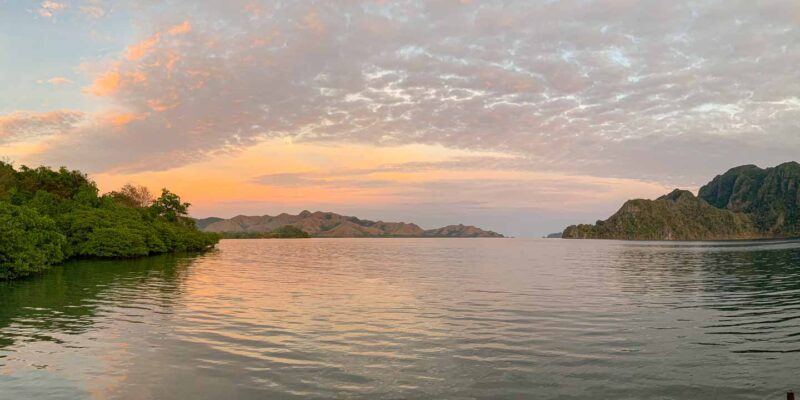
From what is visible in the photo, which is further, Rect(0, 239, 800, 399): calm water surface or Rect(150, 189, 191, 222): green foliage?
Rect(150, 189, 191, 222): green foliage

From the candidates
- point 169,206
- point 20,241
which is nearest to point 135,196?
point 169,206

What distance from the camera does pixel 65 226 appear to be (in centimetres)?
9412

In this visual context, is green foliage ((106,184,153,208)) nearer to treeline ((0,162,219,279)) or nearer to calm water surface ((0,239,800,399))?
treeline ((0,162,219,279))

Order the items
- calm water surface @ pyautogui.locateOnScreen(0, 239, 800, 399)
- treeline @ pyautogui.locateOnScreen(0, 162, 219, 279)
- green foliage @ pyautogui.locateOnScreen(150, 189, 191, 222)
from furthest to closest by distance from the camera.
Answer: green foliage @ pyautogui.locateOnScreen(150, 189, 191, 222)
treeline @ pyautogui.locateOnScreen(0, 162, 219, 279)
calm water surface @ pyautogui.locateOnScreen(0, 239, 800, 399)

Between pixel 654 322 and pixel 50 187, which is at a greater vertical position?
pixel 50 187

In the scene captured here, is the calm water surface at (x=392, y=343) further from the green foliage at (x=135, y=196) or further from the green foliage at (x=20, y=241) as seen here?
the green foliage at (x=135, y=196)

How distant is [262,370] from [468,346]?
10284 mm

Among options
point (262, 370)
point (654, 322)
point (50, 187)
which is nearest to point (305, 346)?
point (262, 370)

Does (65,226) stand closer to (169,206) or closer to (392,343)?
(169,206)

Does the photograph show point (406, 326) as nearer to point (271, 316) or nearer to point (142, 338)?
point (271, 316)

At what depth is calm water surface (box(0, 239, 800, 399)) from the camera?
18250mm

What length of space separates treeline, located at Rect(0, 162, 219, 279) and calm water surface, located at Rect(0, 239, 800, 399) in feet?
24.3

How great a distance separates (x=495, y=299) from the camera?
4400 centimetres

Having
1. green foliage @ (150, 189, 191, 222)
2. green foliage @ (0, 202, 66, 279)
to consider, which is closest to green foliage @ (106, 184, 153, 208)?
green foliage @ (150, 189, 191, 222)
